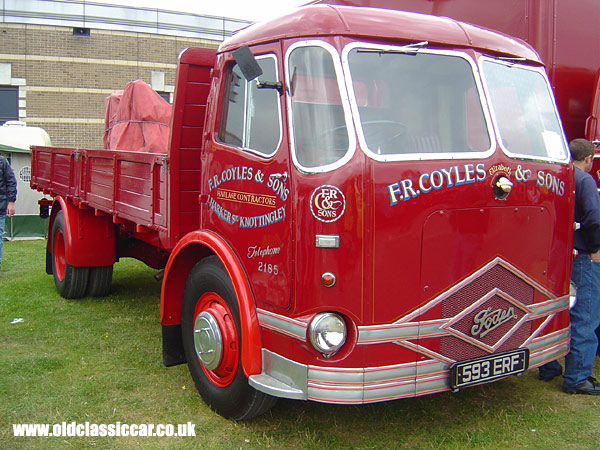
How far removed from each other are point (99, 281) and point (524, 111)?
5.10m

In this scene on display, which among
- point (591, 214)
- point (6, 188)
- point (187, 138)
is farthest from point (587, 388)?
point (6, 188)

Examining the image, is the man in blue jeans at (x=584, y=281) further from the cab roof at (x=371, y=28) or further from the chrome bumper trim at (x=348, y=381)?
the chrome bumper trim at (x=348, y=381)

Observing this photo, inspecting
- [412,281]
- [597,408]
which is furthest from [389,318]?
[597,408]

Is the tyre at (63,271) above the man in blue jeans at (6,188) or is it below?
below

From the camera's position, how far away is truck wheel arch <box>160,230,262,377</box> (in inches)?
129

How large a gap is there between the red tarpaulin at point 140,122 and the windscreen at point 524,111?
4.61m

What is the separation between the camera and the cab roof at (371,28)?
3.11 meters

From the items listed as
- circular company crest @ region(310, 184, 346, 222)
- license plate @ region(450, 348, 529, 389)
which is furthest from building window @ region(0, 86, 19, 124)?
license plate @ region(450, 348, 529, 389)

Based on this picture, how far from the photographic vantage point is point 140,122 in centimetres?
728

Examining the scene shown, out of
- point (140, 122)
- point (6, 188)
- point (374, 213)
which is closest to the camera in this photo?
point (374, 213)

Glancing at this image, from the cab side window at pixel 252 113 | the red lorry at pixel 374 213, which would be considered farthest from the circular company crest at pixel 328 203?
the cab side window at pixel 252 113

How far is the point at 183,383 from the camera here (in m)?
4.44

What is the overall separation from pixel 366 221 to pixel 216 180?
1.24 metres

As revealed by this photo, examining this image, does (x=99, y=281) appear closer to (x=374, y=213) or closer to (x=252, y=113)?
(x=252, y=113)
